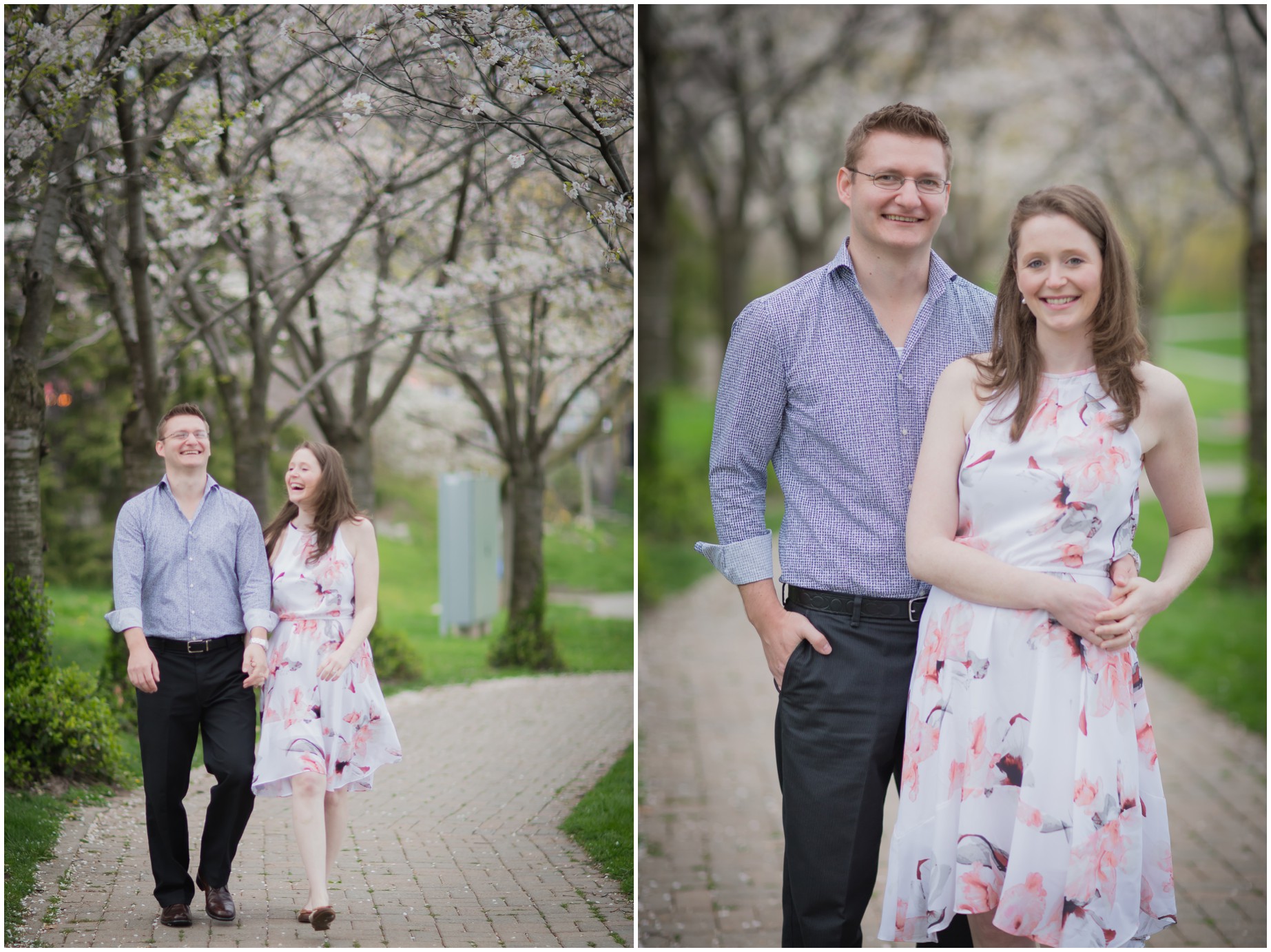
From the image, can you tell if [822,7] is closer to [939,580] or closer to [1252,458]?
[1252,458]

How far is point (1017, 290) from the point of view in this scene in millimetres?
2342

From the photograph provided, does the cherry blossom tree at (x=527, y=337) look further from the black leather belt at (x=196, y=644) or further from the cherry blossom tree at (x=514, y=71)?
the black leather belt at (x=196, y=644)

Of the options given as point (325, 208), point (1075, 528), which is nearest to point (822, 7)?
point (325, 208)

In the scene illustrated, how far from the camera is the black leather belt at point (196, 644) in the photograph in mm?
2801

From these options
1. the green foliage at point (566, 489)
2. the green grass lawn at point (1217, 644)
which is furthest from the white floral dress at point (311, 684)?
the green grass lawn at point (1217, 644)

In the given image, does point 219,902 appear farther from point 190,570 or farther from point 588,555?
point 588,555

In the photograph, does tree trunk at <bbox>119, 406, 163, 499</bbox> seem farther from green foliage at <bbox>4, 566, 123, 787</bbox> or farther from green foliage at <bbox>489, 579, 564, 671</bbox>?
green foliage at <bbox>489, 579, 564, 671</bbox>

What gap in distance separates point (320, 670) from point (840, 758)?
1.23 meters

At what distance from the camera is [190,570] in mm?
2809

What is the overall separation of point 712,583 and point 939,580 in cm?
828

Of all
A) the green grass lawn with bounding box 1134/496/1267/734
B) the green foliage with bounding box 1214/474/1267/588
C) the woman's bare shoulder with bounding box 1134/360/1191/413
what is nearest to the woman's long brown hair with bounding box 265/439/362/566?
the woman's bare shoulder with bounding box 1134/360/1191/413

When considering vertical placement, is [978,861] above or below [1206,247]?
below

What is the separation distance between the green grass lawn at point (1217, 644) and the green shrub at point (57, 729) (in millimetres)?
5501

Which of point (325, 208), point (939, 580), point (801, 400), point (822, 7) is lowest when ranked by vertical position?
point (939, 580)
